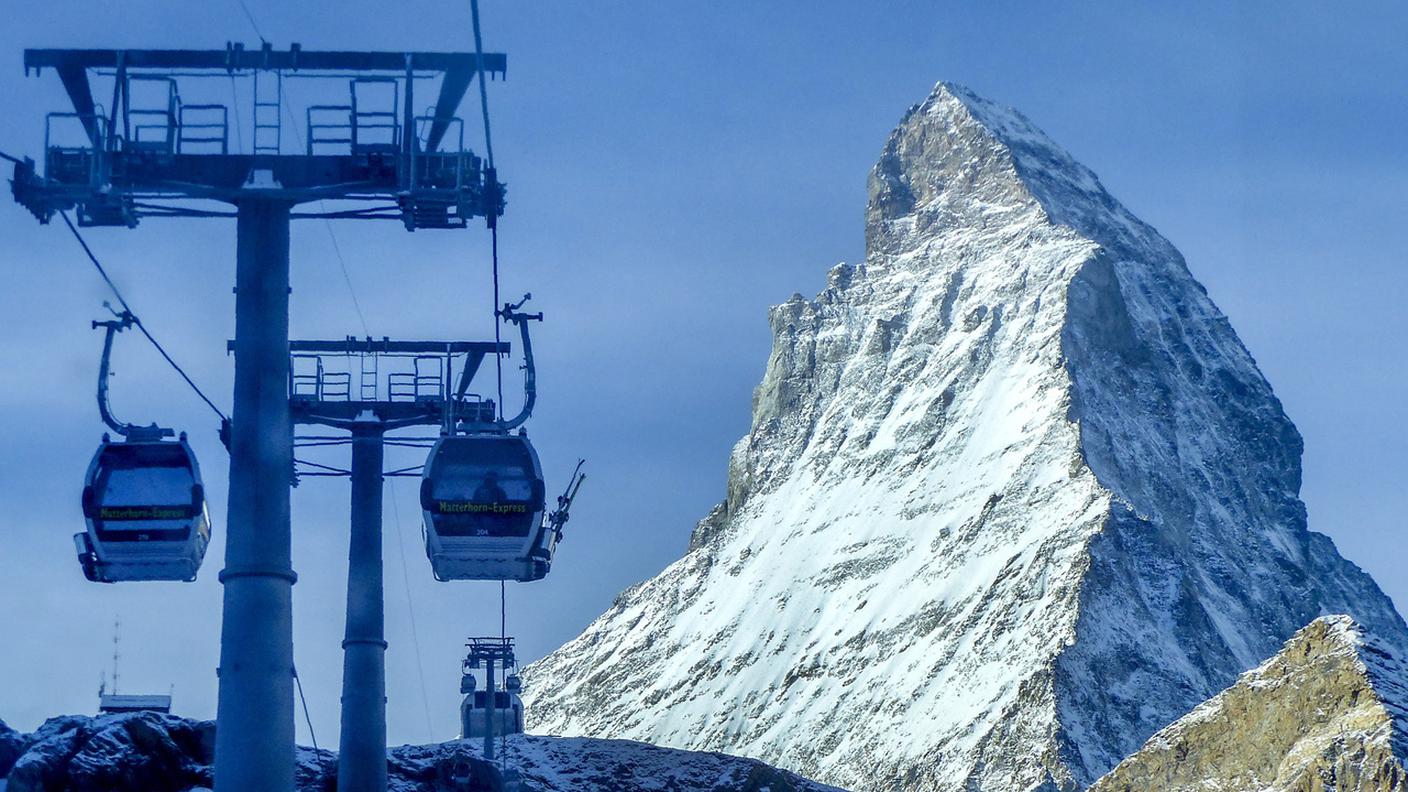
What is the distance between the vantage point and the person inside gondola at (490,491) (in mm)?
28000

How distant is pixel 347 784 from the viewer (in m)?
43.4

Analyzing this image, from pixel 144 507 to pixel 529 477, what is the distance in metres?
5.40

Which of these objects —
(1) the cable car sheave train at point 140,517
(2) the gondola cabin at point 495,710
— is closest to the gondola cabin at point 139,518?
(1) the cable car sheave train at point 140,517

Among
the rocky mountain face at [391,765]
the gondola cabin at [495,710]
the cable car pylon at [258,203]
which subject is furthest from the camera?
the gondola cabin at [495,710]

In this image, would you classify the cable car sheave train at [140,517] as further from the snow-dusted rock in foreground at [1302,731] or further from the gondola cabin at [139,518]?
the snow-dusted rock in foreground at [1302,731]

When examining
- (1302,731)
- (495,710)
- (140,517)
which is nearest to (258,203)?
(140,517)

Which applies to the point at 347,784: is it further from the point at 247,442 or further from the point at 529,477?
the point at 247,442

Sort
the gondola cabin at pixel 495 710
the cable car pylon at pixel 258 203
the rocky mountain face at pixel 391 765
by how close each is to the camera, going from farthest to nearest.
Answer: the gondola cabin at pixel 495 710 → the rocky mountain face at pixel 391 765 → the cable car pylon at pixel 258 203

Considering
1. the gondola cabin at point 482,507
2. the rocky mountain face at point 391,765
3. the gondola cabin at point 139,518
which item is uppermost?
the rocky mountain face at point 391,765

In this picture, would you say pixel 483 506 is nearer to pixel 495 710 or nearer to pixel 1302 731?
pixel 495 710

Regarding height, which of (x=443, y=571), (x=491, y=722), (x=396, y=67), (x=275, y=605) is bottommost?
(x=275, y=605)

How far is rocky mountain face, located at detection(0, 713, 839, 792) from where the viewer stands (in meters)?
58.3

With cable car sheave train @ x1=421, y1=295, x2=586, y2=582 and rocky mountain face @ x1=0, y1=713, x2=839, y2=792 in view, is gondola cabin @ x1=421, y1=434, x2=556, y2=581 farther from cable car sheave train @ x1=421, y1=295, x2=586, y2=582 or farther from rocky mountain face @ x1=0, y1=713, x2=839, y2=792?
rocky mountain face @ x1=0, y1=713, x2=839, y2=792

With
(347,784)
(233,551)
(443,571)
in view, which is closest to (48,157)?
(233,551)
